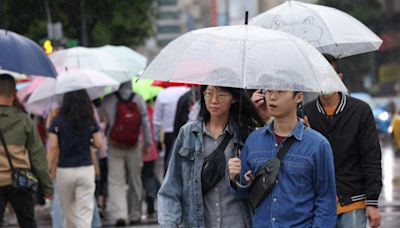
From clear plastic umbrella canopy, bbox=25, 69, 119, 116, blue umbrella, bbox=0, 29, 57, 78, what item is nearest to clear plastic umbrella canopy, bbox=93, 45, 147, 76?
clear plastic umbrella canopy, bbox=25, 69, 119, 116

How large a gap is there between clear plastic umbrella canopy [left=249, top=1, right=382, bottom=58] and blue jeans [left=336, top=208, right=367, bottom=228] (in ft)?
4.88

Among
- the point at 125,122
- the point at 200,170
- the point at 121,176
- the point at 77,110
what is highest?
the point at 200,170

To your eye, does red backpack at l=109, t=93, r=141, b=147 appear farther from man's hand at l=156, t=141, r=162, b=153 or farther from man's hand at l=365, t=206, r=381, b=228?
man's hand at l=365, t=206, r=381, b=228

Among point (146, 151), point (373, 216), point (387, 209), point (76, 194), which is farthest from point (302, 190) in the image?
point (146, 151)

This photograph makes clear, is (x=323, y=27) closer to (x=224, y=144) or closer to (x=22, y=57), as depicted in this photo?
(x=224, y=144)

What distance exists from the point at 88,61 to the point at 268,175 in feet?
27.0

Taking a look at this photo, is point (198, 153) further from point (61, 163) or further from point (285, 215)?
point (61, 163)

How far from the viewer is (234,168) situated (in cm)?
610

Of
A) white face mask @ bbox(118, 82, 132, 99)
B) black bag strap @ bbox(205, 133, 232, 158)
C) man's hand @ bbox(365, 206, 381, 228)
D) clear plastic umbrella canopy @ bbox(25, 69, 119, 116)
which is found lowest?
white face mask @ bbox(118, 82, 132, 99)

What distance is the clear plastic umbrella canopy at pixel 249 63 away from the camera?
612cm

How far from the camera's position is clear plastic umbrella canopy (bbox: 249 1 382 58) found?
8479mm

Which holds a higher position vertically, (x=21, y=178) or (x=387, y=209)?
(x=21, y=178)

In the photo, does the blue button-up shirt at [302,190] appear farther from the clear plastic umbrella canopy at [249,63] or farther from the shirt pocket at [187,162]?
the shirt pocket at [187,162]

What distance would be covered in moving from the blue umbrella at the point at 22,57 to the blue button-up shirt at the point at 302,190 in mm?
3784
